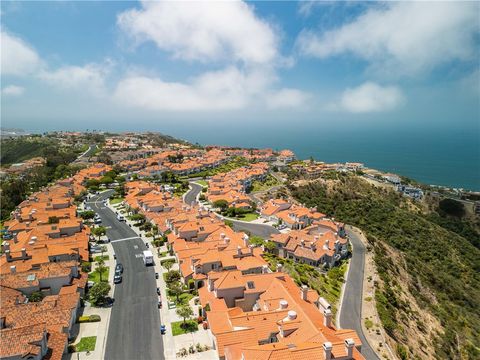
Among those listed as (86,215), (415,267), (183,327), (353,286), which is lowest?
(415,267)

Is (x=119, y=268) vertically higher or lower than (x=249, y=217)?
higher

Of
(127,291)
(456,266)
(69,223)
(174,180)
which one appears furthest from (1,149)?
(456,266)

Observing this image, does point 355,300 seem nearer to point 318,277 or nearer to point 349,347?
point 318,277

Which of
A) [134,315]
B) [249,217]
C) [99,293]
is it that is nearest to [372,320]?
[134,315]

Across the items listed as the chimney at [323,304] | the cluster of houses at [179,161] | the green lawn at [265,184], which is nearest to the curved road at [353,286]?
the chimney at [323,304]

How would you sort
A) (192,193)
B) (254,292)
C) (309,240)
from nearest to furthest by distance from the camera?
(254,292) → (309,240) → (192,193)

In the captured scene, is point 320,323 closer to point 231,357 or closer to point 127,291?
point 231,357
